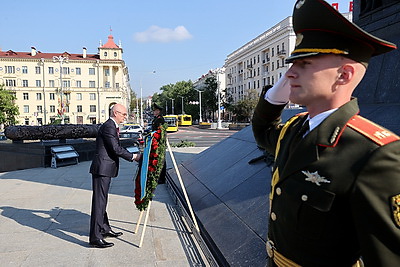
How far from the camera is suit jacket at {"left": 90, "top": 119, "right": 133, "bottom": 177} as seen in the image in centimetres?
426

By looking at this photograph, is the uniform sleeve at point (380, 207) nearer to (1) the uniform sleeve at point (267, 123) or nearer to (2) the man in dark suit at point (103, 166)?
(1) the uniform sleeve at point (267, 123)

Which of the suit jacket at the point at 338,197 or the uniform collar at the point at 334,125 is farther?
the uniform collar at the point at 334,125

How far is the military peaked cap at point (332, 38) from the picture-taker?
3.87 ft

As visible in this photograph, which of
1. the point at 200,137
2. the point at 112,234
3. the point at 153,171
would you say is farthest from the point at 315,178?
the point at 200,137

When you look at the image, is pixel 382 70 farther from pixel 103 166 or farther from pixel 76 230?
pixel 76 230

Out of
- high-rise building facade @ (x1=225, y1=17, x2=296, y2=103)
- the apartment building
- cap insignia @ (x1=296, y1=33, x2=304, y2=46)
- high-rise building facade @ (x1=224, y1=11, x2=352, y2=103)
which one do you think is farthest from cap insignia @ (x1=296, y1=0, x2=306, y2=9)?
the apartment building

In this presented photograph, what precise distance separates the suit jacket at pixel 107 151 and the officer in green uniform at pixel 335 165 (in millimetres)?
3247

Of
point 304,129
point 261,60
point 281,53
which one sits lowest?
point 304,129

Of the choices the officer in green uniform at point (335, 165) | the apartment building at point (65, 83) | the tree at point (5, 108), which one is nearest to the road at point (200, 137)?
the officer in green uniform at point (335, 165)

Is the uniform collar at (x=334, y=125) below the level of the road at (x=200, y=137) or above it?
above

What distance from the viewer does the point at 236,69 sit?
238ft

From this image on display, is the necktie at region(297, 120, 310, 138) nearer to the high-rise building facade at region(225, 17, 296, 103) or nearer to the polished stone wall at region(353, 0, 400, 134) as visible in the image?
the polished stone wall at region(353, 0, 400, 134)

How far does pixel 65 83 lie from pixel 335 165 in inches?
2998

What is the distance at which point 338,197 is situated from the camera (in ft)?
3.76
